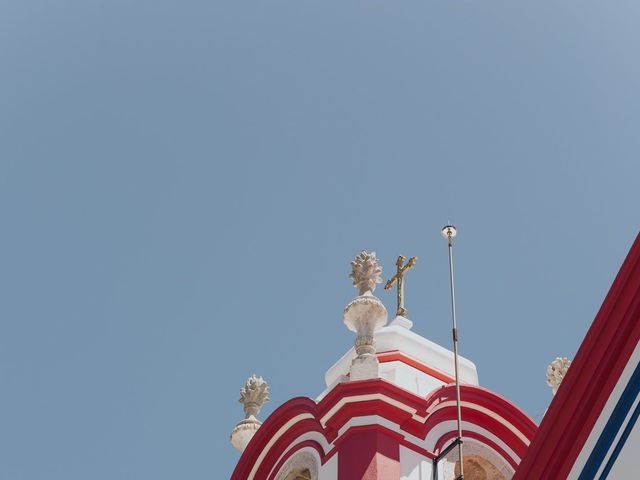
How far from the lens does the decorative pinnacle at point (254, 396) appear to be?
46.9ft

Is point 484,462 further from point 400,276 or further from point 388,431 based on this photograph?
point 400,276

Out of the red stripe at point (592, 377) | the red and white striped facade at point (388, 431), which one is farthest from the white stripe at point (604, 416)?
the red and white striped facade at point (388, 431)

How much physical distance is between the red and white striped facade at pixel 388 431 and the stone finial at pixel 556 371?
4.29 ft

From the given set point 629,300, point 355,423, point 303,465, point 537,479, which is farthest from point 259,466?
point 629,300

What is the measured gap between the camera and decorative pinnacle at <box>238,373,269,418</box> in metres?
14.3

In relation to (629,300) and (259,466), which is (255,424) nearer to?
(259,466)

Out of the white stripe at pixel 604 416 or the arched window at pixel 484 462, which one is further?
the arched window at pixel 484 462

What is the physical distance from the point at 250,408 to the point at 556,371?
12.6 ft

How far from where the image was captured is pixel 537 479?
8.11m

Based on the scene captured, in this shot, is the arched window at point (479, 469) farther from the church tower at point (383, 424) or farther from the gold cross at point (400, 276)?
the gold cross at point (400, 276)

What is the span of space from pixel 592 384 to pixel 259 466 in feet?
19.7

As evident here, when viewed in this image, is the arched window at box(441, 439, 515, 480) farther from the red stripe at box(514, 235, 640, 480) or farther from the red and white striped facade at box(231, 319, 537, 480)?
the red stripe at box(514, 235, 640, 480)

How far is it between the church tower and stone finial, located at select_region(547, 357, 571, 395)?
1.28m

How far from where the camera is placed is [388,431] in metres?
11.8
